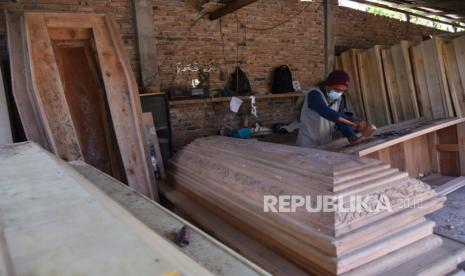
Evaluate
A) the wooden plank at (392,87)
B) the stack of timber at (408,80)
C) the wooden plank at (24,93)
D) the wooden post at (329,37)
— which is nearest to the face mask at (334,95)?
the wooden plank at (24,93)

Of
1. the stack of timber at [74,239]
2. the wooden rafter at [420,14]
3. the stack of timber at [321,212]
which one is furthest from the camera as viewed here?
the wooden rafter at [420,14]

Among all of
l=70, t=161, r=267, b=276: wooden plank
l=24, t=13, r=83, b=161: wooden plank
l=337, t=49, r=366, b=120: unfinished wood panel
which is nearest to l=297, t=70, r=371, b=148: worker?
l=70, t=161, r=267, b=276: wooden plank

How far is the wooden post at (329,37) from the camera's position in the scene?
21.3ft

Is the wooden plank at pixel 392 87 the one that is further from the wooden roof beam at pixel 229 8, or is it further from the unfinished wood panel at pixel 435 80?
the wooden roof beam at pixel 229 8

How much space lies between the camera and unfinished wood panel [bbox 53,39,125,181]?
3.28 m

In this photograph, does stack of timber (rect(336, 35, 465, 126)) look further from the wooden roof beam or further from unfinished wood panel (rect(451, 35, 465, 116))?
the wooden roof beam

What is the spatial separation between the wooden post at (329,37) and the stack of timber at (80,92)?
4569 millimetres

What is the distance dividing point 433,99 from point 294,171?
3.90m

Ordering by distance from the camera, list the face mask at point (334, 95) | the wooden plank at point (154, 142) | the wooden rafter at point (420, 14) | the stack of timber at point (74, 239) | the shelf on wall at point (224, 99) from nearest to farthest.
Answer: the stack of timber at point (74, 239), the face mask at point (334, 95), the wooden plank at point (154, 142), the shelf on wall at point (224, 99), the wooden rafter at point (420, 14)

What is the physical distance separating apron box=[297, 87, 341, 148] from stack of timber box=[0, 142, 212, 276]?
2.27m

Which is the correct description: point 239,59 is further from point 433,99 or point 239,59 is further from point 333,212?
point 333,212

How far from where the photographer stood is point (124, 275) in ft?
1.83

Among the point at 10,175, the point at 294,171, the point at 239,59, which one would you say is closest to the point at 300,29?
the point at 239,59

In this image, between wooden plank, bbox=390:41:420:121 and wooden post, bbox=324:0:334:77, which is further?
wooden post, bbox=324:0:334:77
